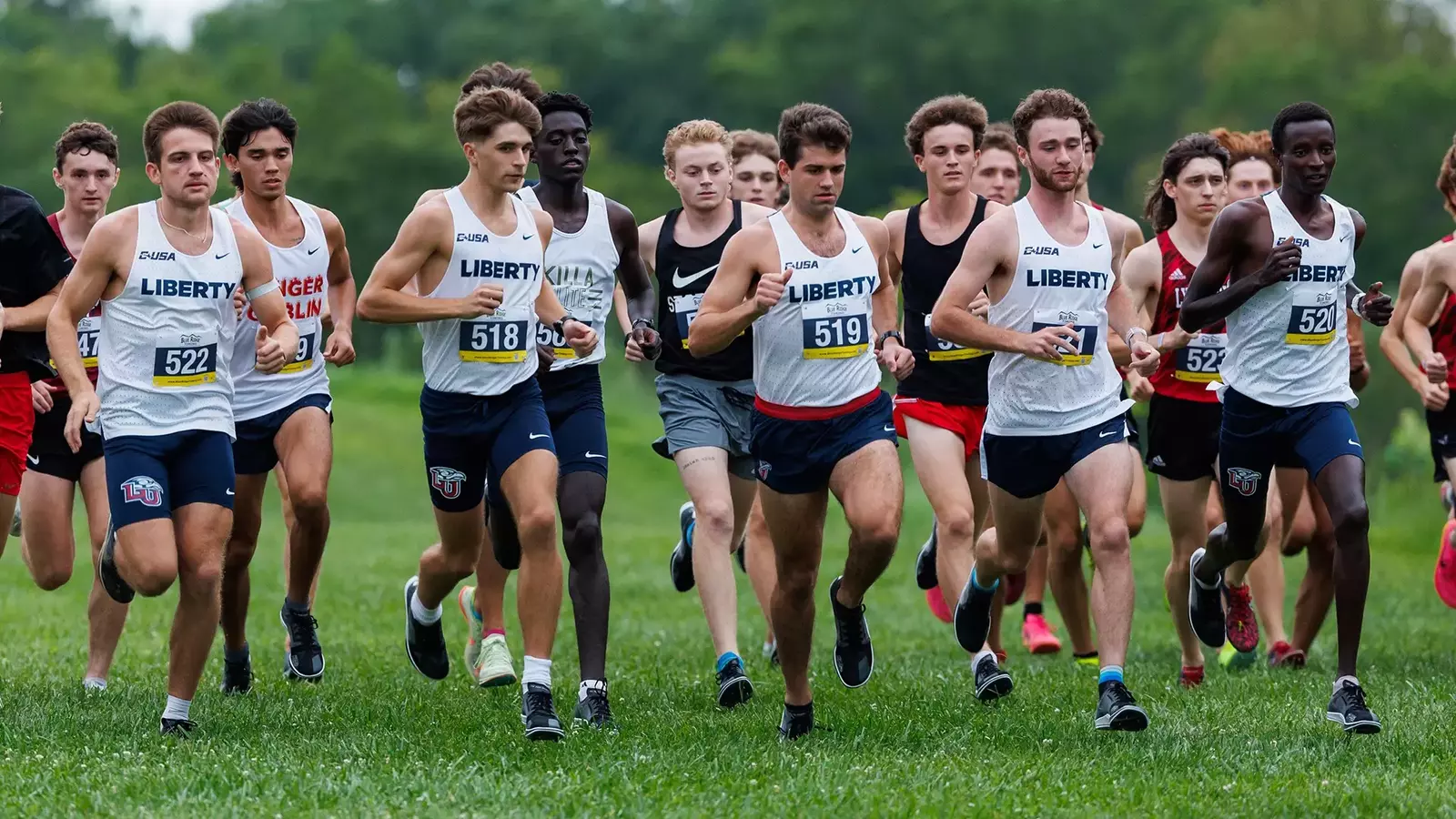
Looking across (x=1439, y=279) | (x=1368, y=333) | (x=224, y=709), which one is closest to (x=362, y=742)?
(x=224, y=709)

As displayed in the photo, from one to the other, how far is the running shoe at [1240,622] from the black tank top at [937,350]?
1.95 meters

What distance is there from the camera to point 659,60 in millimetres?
91875

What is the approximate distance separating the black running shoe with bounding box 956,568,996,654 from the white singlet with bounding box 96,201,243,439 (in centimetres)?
364

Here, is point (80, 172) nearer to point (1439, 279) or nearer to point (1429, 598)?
point (1439, 279)

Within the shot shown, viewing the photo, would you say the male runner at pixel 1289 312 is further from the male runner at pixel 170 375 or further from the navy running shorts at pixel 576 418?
the male runner at pixel 170 375

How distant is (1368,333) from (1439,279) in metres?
38.7

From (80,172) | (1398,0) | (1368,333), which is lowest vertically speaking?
(1368,333)

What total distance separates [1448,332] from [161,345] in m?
6.83

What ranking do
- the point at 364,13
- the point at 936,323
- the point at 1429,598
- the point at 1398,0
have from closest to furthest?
the point at 936,323 → the point at 1429,598 → the point at 1398,0 → the point at 364,13

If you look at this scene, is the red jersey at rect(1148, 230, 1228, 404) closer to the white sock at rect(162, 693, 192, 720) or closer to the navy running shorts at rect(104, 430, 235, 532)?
the navy running shorts at rect(104, 430, 235, 532)

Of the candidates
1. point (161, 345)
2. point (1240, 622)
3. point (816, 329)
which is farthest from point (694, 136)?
point (1240, 622)

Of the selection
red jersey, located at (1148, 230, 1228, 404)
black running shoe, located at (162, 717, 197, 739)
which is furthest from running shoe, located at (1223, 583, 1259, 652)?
black running shoe, located at (162, 717, 197, 739)

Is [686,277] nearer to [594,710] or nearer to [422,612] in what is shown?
[422,612]

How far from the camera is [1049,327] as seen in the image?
8750 millimetres
